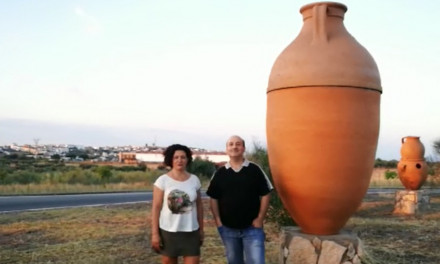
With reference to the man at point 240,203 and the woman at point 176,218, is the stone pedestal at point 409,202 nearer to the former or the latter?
the man at point 240,203

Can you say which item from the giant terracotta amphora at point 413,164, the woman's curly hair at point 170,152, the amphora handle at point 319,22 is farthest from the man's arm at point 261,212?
the giant terracotta amphora at point 413,164

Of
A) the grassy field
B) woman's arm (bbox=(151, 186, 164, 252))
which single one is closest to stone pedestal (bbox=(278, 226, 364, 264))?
woman's arm (bbox=(151, 186, 164, 252))

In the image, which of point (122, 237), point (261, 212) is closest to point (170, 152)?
point (261, 212)

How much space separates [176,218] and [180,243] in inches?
8.2

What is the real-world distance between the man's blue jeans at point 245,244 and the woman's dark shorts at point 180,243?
1.12 ft

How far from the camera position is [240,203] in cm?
407

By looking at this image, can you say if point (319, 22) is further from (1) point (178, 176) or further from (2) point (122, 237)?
(2) point (122, 237)

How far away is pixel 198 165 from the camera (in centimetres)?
2816

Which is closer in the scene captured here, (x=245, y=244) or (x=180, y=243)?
(x=180, y=243)

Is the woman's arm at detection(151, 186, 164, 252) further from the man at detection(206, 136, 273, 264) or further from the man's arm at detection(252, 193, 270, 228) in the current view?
the man's arm at detection(252, 193, 270, 228)

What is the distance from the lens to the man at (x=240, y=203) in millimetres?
4082

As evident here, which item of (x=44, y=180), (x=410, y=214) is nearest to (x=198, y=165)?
(x=44, y=180)

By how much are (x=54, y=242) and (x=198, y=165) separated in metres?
20.5

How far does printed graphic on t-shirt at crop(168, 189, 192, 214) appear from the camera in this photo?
3939mm
